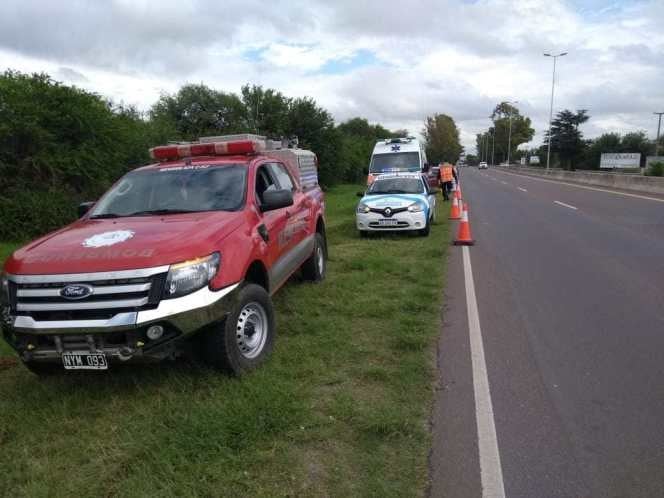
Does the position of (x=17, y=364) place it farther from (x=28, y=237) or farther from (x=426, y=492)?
(x=28, y=237)

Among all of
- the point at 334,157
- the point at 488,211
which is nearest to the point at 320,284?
the point at 488,211

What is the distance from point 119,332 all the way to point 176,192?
1920mm

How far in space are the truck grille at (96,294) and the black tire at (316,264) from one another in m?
3.69

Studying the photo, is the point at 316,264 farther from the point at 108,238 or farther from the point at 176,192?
the point at 108,238

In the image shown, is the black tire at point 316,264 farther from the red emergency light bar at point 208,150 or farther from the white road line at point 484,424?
the white road line at point 484,424

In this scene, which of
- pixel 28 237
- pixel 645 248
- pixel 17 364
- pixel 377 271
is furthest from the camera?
pixel 28 237

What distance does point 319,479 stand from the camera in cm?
295

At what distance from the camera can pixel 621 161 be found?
6462cm

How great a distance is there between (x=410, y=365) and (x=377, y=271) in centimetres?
366

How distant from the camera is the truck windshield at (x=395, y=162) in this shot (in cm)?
1991

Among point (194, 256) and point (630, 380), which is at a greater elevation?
point (194, 256)

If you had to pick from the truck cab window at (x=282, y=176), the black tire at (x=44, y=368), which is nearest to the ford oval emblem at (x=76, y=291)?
the black tire at (x=44, y=368)

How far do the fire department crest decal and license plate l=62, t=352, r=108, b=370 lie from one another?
0.79 metres

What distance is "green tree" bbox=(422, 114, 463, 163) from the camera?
305ft
